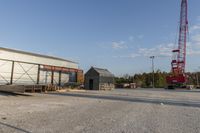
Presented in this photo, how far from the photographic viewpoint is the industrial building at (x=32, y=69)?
84.5 ft

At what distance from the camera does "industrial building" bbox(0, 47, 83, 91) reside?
84.5 ft

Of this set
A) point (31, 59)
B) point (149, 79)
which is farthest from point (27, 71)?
point (149, 79)

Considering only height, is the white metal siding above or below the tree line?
above

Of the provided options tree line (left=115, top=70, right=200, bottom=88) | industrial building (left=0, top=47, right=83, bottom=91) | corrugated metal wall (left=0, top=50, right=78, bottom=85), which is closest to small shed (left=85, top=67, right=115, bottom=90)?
industrial building (left=0, top=47, right=83, bottom=91)

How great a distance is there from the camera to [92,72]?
1465 inches

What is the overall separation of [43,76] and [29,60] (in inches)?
128

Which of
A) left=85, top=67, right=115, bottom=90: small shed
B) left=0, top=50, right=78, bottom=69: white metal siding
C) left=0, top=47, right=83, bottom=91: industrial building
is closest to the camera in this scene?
left=0, top=47, right=83, bottom=91: industrial building

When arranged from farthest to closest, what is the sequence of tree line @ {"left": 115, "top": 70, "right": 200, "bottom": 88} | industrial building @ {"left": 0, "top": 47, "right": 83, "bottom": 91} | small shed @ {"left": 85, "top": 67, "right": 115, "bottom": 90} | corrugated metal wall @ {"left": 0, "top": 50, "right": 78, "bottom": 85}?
tree line @ {"left": 115, "top": 70, "right": 200, "bottom": 88} < small shed @ {"left": 85, "top": 67, "right": 115, "bottom": 90} < industrial building @ {"left": 0, "top": 47, "right": 83, "bottom": 91} < corrugated metal wall @ {"left": 0, "top": 50, "right": 78, "bottom": 85}

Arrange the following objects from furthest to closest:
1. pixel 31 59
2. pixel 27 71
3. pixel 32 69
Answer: pixel 31 59 < pixel 32 69 < pixel 27 71

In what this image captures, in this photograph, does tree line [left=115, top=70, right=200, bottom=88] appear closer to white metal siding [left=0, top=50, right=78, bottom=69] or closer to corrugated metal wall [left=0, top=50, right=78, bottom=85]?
white metal siding [left=0, top=50, right=78, bottom=69]

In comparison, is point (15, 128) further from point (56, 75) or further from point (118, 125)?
point (56, 75)

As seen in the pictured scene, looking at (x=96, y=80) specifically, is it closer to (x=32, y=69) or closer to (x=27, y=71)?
(x=32, y=69)

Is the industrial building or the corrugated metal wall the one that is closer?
the corrugated metal wall

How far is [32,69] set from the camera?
29.4 metres
